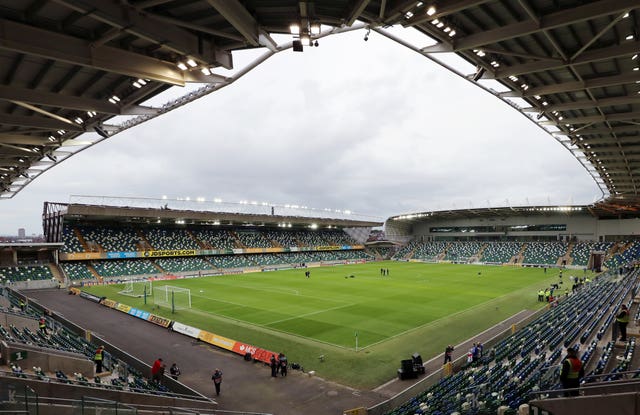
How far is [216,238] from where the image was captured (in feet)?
242

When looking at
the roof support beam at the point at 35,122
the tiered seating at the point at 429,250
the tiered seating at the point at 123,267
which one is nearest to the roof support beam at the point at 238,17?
the roof support beam at the point at 35,122

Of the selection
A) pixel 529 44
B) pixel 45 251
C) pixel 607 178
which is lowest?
pixel 45 251

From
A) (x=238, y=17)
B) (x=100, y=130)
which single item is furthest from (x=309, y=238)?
(x=238, y=17)

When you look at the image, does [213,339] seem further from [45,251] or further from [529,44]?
[45,251]

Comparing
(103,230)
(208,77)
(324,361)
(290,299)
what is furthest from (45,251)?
(208,77)

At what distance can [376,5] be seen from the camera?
28.9ft

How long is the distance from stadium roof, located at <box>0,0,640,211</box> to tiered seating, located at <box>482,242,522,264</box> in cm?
6678

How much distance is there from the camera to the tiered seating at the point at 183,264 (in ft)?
198

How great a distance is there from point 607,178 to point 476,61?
2804cm

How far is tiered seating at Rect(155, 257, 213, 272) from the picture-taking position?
2371 inches

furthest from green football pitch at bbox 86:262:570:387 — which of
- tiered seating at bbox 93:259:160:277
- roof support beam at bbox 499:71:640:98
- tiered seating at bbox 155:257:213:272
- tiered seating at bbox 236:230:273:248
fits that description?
tiered seating at bbox 236:230:273:248

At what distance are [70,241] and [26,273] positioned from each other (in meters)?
8.26

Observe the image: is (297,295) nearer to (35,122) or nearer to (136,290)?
(136,290)

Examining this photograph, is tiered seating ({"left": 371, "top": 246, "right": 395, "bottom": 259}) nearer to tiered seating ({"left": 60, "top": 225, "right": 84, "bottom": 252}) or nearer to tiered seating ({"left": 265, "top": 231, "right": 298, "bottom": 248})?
tiered seating ({"left": 265, "top": 231, "right": 298, "bottom": 248})
